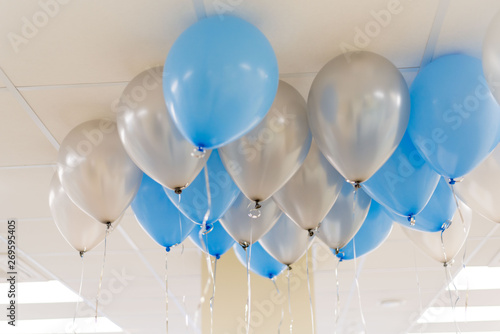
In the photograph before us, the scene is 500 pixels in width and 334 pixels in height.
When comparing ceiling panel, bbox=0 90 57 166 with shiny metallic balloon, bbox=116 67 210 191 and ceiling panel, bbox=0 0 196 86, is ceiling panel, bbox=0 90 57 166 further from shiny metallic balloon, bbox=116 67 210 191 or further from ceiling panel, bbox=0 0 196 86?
shiny metallic balloon, bbox=116 67 210 191

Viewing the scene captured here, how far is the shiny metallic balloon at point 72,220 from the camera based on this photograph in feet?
5.34

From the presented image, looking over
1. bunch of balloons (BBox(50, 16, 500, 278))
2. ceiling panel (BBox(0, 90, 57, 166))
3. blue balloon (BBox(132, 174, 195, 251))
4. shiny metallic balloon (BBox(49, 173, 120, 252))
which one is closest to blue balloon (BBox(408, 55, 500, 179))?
bunch of balloons (BBox(50, 16, 500, 278))

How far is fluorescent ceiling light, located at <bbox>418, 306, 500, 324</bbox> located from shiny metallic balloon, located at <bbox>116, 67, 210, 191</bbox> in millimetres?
3063

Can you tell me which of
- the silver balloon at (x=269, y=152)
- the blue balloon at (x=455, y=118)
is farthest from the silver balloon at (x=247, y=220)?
the blue balloon at (x=455, y=118)

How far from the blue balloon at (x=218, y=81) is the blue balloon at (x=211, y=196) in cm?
31

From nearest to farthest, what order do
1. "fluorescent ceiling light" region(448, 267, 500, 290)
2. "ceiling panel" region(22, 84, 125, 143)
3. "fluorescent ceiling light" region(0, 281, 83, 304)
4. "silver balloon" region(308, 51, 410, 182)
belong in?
"silver balloon" region(308, 51, 410, 182), "ceiling panel" region(22, 84, 125, 143), "fluorescent ceiling light" region(448, 267, 500, 290), "fluorescent ceiling light" region(0, 281, 83, 304)

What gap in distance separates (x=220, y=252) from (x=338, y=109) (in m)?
0.74

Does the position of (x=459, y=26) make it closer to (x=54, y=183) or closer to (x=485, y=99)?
(x=485, y=99)

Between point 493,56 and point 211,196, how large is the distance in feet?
2.50

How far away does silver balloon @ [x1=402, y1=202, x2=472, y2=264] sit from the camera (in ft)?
5.66

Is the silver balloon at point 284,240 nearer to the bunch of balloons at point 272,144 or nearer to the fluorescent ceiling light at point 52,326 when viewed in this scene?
the bunch of balloons at point 272,144

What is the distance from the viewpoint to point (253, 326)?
2631 millimetres

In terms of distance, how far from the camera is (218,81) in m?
1.08

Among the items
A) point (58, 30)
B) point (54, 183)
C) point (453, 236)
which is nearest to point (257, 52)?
point (58, 30)
